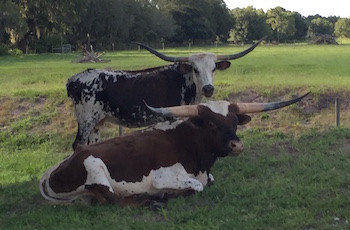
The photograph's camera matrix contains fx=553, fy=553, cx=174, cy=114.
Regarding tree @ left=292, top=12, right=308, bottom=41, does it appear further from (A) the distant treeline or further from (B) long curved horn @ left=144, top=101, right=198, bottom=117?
(B) long curved horn @ left=144, top=101, right=198, bottom=117

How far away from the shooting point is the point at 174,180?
6441 mm

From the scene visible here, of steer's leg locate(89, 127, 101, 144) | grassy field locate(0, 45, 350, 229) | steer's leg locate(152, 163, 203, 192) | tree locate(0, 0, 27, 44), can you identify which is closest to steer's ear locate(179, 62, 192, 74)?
grassy field locate(0, 45, 350, 229)

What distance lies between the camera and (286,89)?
1552 cm

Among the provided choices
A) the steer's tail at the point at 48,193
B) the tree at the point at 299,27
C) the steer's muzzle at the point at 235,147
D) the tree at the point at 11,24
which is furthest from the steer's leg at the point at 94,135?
the tree at the point at 299,27

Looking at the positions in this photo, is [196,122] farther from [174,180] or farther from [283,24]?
[283,24]

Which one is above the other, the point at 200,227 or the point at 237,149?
the point at 237,149

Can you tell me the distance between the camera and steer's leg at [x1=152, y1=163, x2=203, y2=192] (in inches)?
Answer: 251

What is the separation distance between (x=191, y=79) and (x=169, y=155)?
259 cm

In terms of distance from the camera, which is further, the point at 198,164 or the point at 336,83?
the point at 336,83

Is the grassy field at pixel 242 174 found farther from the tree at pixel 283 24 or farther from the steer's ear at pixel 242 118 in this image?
the tree at pixel 283 24

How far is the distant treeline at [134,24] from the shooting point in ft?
172

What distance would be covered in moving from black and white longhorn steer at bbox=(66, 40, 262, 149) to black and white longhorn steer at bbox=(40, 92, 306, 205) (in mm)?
1960

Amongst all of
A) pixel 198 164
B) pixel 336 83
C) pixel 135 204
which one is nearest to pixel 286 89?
pixel 336 83

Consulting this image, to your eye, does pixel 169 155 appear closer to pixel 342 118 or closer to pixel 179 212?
pixel 179 212
